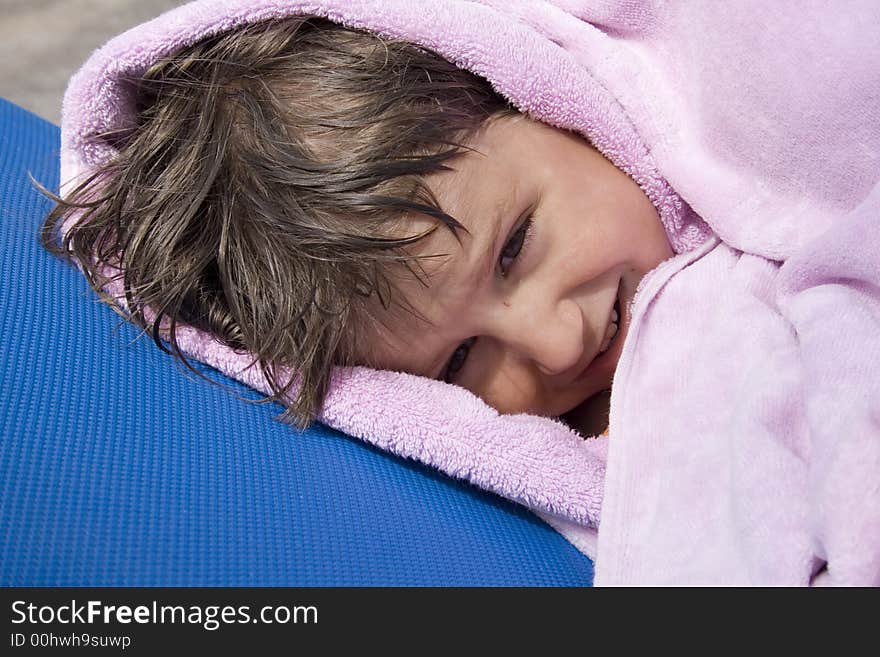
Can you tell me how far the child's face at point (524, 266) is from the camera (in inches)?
35.3

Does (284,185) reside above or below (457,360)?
above

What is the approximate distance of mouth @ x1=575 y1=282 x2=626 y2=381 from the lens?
100cm

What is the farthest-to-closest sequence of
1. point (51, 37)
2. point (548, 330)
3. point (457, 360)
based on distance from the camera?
1. point (51, 37)
2. point (457, 360)
3. point (548, 330)

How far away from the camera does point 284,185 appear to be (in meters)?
0.90

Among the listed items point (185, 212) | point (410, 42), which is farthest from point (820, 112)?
point (185, 212)

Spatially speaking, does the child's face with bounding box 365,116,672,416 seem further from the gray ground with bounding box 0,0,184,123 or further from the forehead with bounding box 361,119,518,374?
the gray ground with bounding box 0,0,184,123

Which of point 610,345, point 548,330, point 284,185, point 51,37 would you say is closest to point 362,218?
point 284,185

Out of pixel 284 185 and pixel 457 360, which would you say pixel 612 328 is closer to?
pixel 457 360

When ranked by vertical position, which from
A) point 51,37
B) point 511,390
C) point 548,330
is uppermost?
point 548,330

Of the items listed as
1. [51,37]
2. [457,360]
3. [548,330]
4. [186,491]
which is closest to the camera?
[186,491]

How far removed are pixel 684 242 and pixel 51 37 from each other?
1.83 m

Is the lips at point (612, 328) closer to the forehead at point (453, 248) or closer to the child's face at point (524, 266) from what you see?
the child's face at point (524, 266)

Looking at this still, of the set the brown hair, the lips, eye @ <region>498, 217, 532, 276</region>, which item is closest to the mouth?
the lips

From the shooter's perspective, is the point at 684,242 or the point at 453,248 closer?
the point at 453,248
